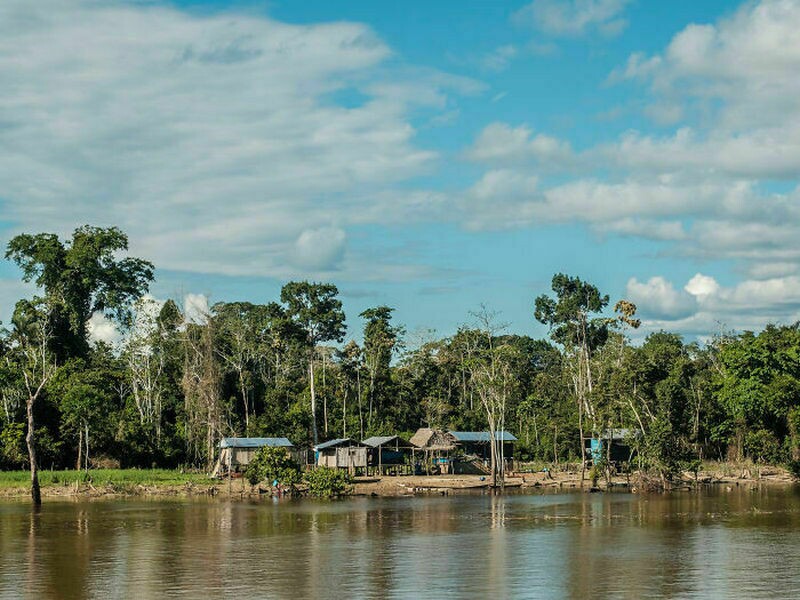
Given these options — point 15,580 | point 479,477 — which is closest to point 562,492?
point 479,477

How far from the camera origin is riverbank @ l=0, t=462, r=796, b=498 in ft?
231

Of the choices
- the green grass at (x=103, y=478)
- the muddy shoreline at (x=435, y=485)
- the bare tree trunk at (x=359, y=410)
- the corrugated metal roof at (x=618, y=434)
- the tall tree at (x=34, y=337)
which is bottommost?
the muddy shoreline at (x=435, y=485)

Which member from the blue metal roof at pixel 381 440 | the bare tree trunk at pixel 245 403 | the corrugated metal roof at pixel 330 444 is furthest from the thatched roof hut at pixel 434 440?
the bare tree trunk at pixel 245 403

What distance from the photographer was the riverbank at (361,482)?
7031 centimetres

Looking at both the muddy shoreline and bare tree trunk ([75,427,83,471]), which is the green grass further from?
bare tree trunk ([75,427,83,471])

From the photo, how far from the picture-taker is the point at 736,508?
5694cm

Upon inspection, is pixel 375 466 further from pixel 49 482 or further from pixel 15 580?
pixel 15 580

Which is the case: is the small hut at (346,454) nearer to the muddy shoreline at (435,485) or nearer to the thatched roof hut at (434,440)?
the muddy shoreline at (435,485)

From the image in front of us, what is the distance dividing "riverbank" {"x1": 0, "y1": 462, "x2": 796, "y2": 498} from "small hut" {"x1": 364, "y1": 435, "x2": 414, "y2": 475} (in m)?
3.60

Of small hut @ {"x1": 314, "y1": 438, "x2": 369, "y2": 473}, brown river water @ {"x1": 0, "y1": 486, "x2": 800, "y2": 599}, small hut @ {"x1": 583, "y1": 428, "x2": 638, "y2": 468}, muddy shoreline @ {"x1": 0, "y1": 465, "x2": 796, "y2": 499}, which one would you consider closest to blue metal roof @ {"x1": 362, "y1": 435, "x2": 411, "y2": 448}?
small hut @ {"x1": 314, "y1": 438, "x2": 369, "y2": 473}

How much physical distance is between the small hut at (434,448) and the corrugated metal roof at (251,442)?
1183 cm

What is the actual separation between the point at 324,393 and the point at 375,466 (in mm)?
10681

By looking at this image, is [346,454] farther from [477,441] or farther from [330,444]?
[477,441]

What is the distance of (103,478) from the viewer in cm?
7344
